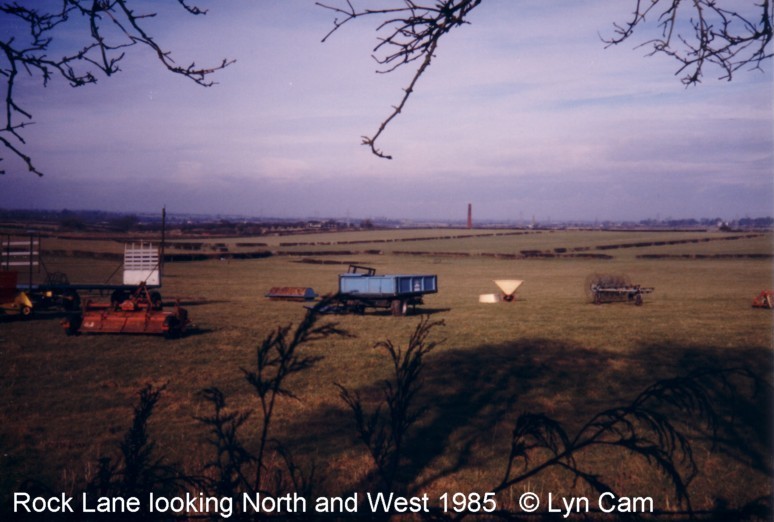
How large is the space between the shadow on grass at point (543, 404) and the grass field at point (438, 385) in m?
0.03

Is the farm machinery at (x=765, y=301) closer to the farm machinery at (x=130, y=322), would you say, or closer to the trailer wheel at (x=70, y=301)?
the farm machinery at (x=130, y=322)

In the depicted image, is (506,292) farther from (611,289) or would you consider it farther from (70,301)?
(70,301)

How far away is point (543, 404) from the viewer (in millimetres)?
9156

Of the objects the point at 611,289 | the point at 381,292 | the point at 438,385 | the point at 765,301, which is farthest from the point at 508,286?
the point at 438,385

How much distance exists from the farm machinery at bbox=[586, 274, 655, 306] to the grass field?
1251mm

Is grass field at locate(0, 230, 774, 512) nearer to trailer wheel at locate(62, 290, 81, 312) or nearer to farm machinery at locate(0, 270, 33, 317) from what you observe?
farm machinery at locate(0, 270, 33, 317)

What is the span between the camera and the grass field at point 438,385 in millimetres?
6648

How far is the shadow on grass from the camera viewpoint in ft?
22.7

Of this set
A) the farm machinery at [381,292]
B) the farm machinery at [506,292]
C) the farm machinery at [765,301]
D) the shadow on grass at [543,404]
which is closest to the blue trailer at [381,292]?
the farm machinery at [381,292]

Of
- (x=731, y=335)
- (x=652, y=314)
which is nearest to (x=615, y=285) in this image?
(x=652, y=314)

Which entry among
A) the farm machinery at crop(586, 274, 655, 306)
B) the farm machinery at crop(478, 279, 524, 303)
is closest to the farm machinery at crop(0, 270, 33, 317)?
the farm machinery at crop(478, 279, 524, 303)

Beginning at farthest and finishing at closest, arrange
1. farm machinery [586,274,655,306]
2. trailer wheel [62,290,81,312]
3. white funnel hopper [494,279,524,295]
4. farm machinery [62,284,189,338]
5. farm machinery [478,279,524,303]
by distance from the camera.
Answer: white funnel hopper [494,279,524,295], farm machinery [478,279,524,303], farm machinery [586,274,655,306], trailer wheel [62,290,81,312], farm machinery [62,284,189,338]

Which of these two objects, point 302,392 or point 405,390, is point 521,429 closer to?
point 405,390

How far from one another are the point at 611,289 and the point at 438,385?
50.9 feet
